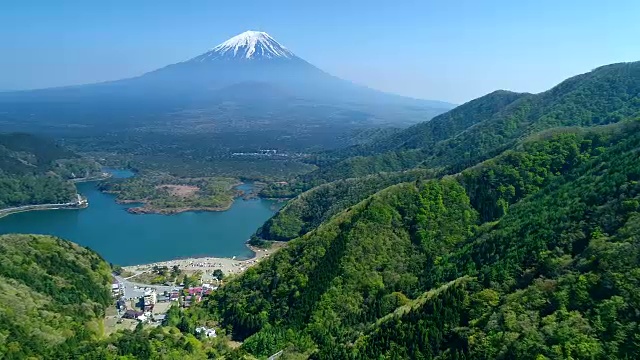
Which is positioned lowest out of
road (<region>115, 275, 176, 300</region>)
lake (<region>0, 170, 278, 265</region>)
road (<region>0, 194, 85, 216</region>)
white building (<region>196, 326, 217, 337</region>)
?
lake (<region>0, 170, 278, 265</region>)

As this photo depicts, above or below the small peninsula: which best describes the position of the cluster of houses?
above

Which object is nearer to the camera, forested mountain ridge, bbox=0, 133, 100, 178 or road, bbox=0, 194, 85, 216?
road, bbox=0, 194, 85, 216

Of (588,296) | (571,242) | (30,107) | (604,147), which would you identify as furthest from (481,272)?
(30,107)

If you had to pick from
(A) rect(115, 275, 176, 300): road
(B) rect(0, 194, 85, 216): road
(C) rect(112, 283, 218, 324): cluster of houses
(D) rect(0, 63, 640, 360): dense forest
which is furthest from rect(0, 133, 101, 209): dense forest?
(C) rect(112, 283, 218, 324): cluster of houses

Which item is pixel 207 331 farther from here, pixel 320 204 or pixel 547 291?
pixel 320 204

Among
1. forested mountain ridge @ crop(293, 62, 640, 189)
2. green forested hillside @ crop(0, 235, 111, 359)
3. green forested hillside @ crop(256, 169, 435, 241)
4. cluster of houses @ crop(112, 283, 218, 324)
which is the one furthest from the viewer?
forested mountain ridge @ crop(293, 62, 640, 189)

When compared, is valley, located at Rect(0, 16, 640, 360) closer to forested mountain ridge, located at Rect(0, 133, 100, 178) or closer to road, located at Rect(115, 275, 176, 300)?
road, located at Rect(115, 275, 176, 300)
